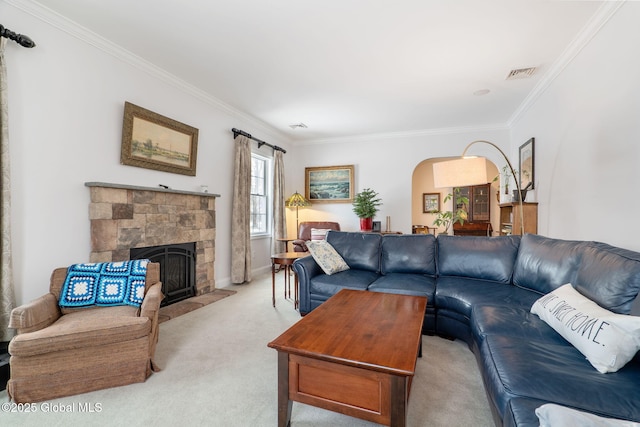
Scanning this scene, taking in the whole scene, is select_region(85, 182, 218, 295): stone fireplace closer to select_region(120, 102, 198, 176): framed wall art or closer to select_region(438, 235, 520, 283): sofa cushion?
select_region(120, 102, 198, 176): framed wall art

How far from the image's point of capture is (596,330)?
4.24ft

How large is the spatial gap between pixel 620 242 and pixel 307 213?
5.08 m

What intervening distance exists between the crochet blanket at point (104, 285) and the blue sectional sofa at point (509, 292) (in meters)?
1.44

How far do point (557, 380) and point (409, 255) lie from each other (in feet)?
6.71

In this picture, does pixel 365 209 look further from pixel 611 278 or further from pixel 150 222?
pixel 611 278

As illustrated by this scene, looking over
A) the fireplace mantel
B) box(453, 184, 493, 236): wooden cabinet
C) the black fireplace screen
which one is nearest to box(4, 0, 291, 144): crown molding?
the fireplace mantel

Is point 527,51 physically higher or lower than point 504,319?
higher

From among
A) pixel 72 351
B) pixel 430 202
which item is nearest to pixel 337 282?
pixel 72 351

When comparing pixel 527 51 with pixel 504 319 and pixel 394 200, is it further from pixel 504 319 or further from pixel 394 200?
pixel 394 200

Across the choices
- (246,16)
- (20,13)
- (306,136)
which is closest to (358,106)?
(306,136)

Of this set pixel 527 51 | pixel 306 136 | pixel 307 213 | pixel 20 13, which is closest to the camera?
pixel 20 13

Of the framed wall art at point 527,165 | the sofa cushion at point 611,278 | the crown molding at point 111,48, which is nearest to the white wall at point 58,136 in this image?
the crown molding at point 111,48

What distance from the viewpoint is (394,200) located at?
5930 mm

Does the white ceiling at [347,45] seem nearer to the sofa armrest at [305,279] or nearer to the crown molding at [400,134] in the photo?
the crown molding at [400,134]
